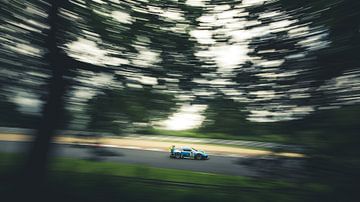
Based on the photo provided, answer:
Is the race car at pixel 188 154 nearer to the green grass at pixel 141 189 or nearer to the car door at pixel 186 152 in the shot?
the car door at pixel 186 152

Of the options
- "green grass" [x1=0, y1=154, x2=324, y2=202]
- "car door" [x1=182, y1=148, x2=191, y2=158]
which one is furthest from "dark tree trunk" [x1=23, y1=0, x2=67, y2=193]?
"car door" [x1=182, y1=148, x2=191, y2=158]

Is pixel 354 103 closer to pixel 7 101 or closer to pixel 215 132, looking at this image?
pixel 215 132

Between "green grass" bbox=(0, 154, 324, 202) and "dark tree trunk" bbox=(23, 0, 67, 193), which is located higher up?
"dark tree trunk" bbox=(23, 0, 67, 193)

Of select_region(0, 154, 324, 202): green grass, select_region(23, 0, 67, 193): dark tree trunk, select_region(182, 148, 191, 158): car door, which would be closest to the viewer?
select_region(0, 154, 324, 202): green grass

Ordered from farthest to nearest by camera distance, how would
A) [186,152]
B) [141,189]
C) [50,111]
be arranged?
1. [186,152]
2. [141,189]
3. [50,111]

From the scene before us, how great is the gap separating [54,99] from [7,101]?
2.28 feet

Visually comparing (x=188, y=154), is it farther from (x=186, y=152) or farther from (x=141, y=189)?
(x=141, y=189)

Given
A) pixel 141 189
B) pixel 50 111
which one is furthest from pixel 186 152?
pixel 50 111

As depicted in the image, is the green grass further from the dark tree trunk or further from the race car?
the race car

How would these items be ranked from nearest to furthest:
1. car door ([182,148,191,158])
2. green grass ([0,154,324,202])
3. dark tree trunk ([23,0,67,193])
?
green grass ([0,154,324,202]) < dark tree trunk ([23,0,67,193]) < car door ([182,148,191,158])

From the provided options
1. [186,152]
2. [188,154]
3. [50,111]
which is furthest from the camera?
[186,152]

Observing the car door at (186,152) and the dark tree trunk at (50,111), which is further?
the car door at (186,152)

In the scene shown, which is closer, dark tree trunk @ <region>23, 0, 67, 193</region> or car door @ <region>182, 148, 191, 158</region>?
dark tree trunk @ <region>23, 0, 67, 193</region>

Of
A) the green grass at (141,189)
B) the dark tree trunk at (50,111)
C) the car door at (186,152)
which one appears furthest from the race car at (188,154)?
the dark tree trunk at (50,111)
